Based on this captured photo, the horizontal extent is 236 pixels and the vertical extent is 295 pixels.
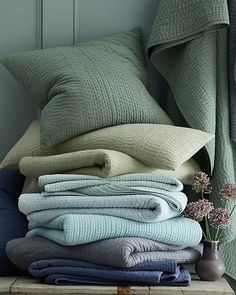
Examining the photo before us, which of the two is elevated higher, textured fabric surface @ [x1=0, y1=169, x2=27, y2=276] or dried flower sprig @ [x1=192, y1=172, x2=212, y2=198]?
dried flower sprig @ [x1=192, y1=172, x2=212, y2=198]

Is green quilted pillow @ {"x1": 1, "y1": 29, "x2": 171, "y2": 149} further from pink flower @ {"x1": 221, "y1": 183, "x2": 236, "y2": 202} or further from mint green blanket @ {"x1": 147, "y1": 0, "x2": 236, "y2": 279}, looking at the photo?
pink flower @ {"x1": 221, "y1": 183, "x2": 236, "y2": 202}

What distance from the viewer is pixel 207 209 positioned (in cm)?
178

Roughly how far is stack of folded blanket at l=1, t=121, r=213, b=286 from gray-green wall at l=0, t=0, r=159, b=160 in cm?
33

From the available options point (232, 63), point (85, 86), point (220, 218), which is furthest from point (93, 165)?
point (232, 63)

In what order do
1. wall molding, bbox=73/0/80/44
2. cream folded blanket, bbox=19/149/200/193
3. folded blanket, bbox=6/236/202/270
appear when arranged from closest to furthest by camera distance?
folded blanket, bbox=6/236/202/270 → cream folded blanket, bbox=19/149/200/193 → wall molding, bbox=73/0/80/44

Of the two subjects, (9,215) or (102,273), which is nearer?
(102,273)

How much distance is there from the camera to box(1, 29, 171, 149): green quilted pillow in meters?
1.86

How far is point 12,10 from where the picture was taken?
214cm

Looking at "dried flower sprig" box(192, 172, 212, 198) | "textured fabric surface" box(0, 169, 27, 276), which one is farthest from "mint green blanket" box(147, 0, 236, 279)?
"textured fabric surface" box(0, 169, 27, 276)

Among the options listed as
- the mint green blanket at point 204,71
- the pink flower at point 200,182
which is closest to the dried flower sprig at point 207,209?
the pink flower at point 200,182

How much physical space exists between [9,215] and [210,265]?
1.64ft

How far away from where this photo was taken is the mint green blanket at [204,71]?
76.1 inches

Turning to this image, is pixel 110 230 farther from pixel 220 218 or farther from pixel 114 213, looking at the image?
pixel 220 218

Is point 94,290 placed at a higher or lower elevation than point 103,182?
lower
